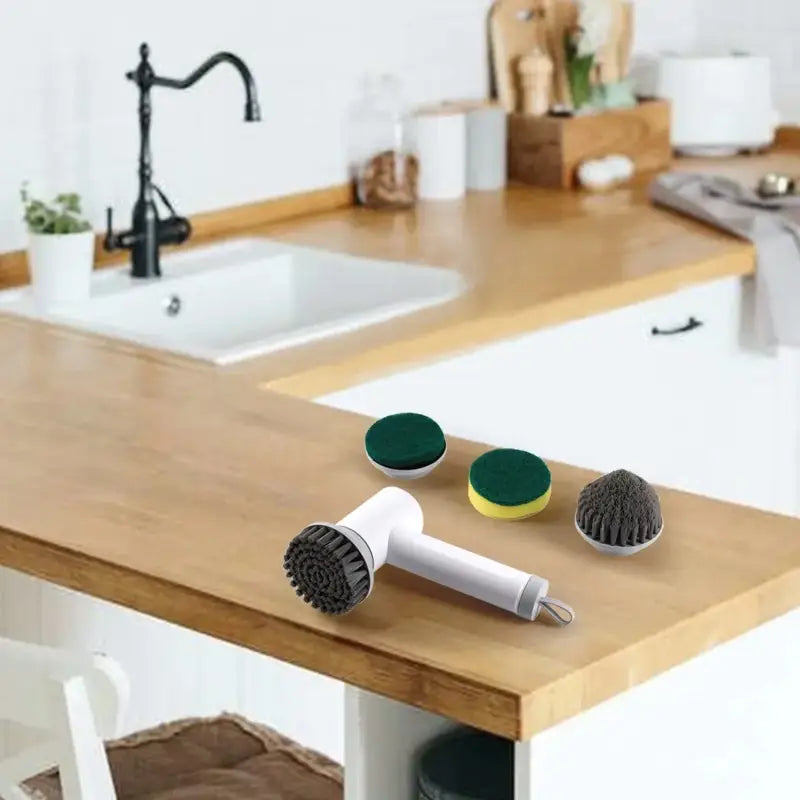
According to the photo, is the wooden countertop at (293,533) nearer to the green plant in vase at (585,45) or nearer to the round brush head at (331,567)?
the round brush head at (331,567)

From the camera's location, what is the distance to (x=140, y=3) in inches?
117

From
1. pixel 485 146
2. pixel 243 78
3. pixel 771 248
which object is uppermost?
pixel 243 78

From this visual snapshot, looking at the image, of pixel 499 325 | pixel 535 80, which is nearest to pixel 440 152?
pixel 535 80

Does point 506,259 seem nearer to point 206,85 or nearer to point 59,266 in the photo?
point 206,85

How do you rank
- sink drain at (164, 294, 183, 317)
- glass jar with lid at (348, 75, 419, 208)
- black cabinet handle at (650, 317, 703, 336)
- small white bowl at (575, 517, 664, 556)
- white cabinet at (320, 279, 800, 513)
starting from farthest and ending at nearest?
glass jar with lid at (348, 75, 419, 208)
black cabinet handle at (650, 317, 703, 336)
sink drain at (164, 294, 183, 317)
white cabinet at (320, 279, 800, 513)
small white bowl at (575, 517, 664, 556)

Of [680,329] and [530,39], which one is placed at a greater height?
[530,39]

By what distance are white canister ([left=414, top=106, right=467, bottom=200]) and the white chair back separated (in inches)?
82.9

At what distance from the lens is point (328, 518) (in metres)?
1.67

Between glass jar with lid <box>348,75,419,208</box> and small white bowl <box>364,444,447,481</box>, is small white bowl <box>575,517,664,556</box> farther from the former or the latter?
glass jar with lid <box>348,75,419,208</box>

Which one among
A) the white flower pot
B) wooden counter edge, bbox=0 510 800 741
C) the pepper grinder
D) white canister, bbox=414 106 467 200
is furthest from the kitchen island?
the pepper grinder

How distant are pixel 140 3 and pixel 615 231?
34.8 inches

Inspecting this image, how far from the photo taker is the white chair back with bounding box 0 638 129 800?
4.73 ft

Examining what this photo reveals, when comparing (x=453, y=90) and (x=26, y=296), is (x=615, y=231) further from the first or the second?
(x=26, y=296)

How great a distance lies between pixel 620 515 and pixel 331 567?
0.26 metres
